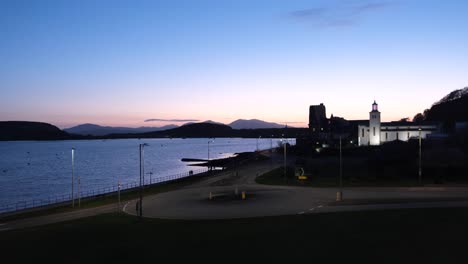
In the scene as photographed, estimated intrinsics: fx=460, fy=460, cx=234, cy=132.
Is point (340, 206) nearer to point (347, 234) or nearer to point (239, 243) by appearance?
point (347, 234)

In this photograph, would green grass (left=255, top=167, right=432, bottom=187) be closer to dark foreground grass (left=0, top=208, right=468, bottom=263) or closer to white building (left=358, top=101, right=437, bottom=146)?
dark foreground grass (left=0, top=208, right=468, bottom=263)

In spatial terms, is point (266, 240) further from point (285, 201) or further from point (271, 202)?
point (285, 201)

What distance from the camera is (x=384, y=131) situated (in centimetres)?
12256

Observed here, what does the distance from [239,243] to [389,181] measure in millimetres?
37817

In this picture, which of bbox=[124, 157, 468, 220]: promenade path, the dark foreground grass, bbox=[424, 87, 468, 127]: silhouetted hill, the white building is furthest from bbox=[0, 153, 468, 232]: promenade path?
bbox=[424, 87, 468, 127]: silhouetted hill

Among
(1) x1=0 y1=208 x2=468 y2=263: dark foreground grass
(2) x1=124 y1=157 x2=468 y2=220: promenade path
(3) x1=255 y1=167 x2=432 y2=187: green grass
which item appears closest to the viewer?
(1) x1=0 y1=208 x2=468 y2=263: dark foreground grass

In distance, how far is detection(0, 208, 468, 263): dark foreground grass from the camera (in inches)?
805

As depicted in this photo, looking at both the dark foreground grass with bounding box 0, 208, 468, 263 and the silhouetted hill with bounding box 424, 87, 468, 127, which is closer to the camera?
the dark foreground grass with bounding box 0, 208, 468, 263

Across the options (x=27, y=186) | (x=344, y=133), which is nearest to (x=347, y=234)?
(x=27, y=186)

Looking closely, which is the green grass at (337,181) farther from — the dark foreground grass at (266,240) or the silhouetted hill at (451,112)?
the silhouetted hill at (451,112)

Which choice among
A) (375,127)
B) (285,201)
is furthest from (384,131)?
(285,201)

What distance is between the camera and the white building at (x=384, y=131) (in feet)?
385

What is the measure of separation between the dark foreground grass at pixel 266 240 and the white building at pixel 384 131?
9081cm

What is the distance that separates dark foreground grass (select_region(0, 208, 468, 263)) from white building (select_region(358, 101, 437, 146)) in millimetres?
90809
